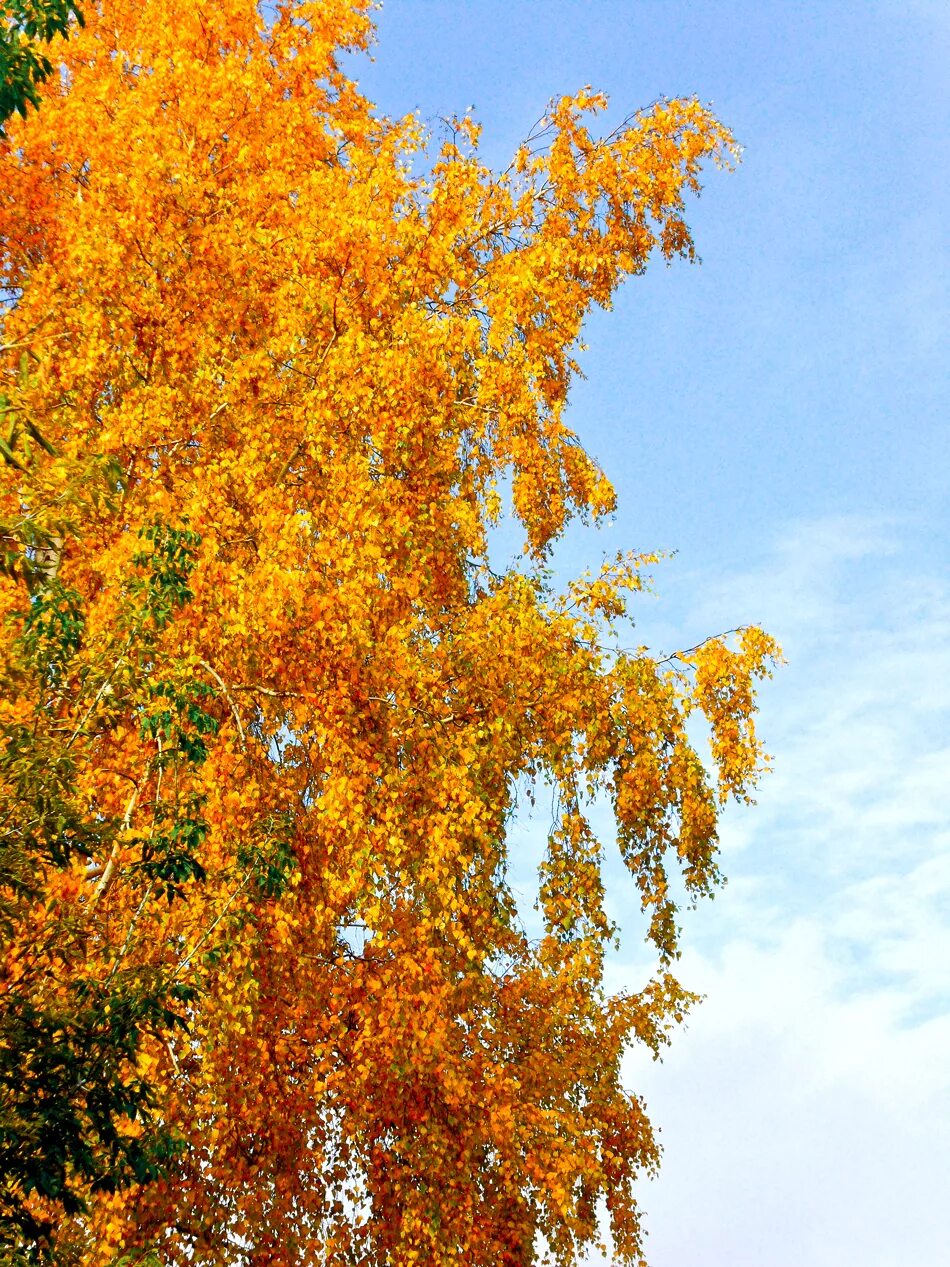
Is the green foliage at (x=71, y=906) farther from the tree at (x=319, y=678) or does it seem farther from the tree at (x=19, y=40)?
the tree at (x=19, y=40)

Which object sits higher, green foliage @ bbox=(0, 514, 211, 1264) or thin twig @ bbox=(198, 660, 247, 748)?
thin twig @ bbox=(198, 660, 247, 748)

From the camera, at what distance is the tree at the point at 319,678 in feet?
33.4

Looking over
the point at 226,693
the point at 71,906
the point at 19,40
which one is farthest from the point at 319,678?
the point at 19,40

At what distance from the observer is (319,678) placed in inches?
465

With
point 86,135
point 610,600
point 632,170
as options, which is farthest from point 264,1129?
point 632,170

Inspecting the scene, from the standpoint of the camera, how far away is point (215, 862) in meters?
10.9

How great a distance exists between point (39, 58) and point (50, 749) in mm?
5019

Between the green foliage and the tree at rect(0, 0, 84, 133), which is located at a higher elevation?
the tree at rect(0, 0, 84, 133)

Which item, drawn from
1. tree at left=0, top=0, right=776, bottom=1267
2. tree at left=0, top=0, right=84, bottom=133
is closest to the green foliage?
tree at left=0, top=0, right=776, bottom=1267

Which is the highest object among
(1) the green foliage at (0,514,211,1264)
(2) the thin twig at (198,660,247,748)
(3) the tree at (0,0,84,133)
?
(3) the tree at (0,0,84,133)

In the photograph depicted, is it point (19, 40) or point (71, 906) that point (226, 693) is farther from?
point (19, 40)

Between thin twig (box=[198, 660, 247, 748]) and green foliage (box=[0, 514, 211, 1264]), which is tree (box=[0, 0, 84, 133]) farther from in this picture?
thin twig (box=[198, 660, 247, 748])

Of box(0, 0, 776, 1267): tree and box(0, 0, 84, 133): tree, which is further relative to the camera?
box(0, 0, 776, 1267): tree

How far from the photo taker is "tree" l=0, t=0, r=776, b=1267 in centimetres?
1017
